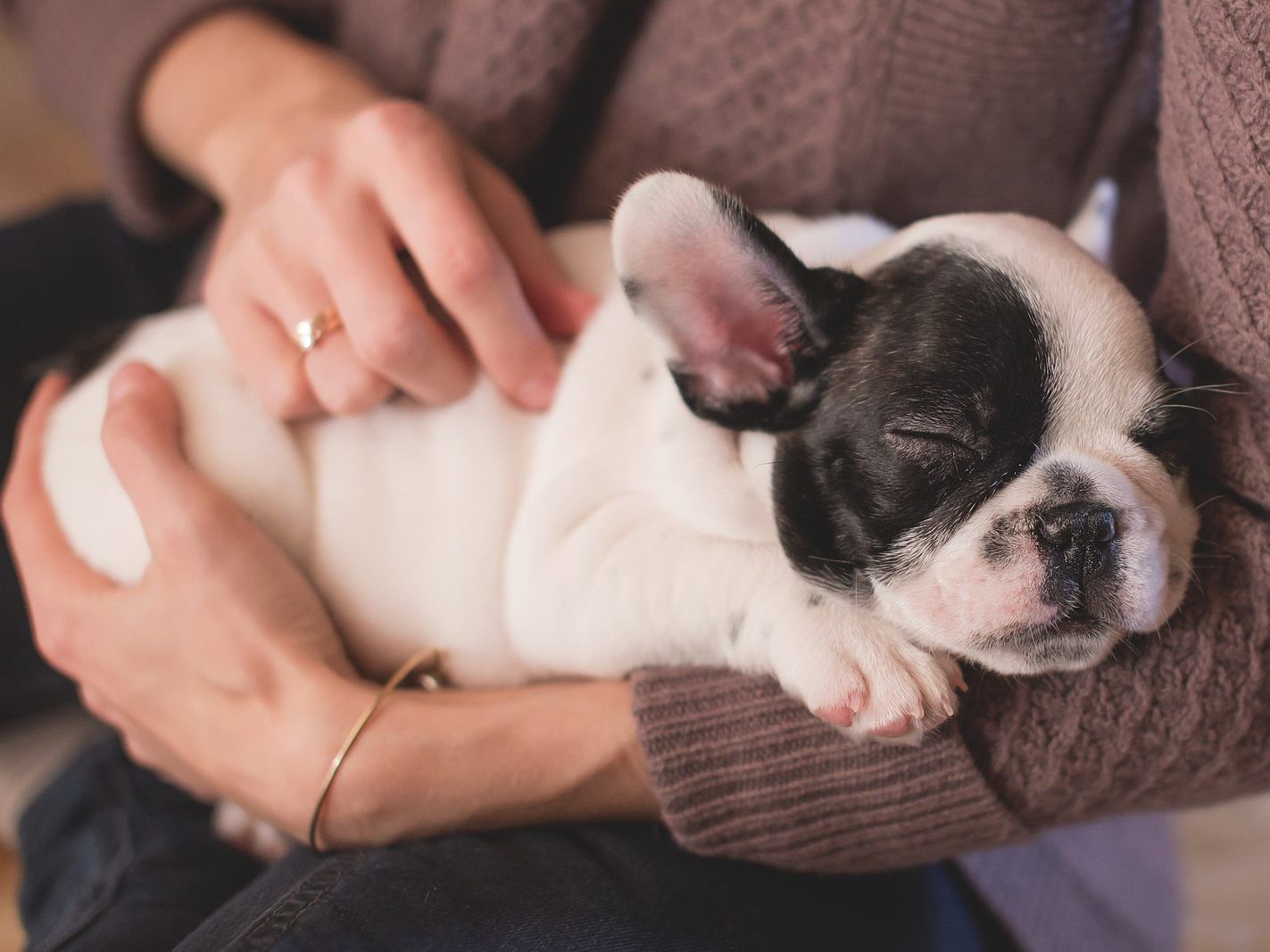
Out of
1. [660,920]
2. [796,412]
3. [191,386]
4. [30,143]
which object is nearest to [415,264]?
[191,386]

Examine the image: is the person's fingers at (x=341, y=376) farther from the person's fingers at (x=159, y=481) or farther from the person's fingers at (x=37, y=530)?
the person's fingers at (x=37, y=530)

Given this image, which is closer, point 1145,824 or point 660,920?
point 660,920

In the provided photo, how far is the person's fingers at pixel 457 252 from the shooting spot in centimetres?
109

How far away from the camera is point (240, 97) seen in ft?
4.95

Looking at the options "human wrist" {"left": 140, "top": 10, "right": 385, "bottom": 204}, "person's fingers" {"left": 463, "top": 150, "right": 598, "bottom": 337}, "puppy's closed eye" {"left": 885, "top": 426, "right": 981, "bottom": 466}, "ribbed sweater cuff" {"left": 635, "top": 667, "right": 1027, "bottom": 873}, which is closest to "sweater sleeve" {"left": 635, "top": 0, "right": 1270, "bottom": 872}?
"ribbed sweater cuff" {"left": 635, "top": 667, "right": 1027, "bottom": 873}

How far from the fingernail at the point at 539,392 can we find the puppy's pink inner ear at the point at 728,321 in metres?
0.26

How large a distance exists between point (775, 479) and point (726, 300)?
19 cm

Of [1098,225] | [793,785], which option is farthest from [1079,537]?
[1098,225]

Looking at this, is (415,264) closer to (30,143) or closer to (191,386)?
(191,386)

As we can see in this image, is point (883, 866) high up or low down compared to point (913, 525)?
down

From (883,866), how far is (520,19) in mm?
1183

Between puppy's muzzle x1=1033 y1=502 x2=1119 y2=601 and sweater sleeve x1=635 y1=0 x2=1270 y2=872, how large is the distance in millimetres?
146

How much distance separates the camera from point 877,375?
0.91m

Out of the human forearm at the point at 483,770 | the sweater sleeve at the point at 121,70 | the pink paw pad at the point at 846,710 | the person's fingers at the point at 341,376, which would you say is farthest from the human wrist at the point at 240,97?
the pink paw pad at the point at 846,710
